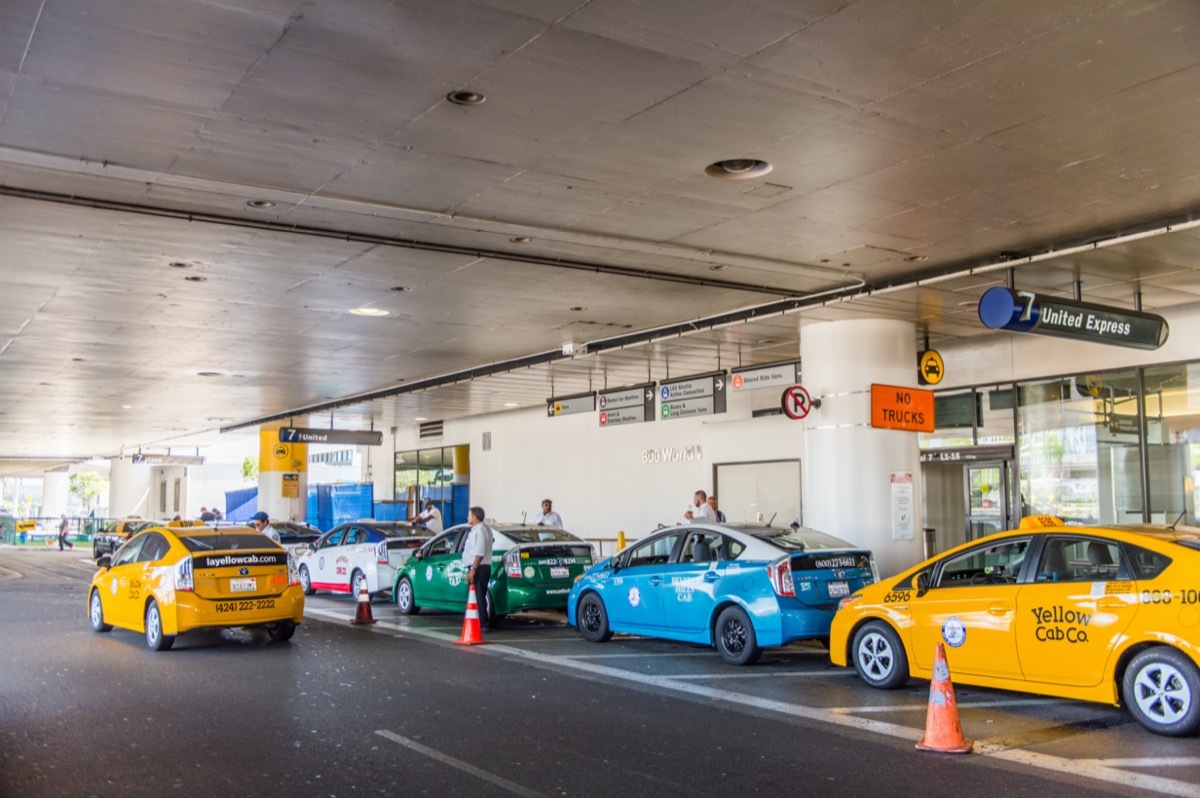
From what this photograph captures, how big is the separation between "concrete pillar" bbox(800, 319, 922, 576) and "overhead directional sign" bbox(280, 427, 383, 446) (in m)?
17.7

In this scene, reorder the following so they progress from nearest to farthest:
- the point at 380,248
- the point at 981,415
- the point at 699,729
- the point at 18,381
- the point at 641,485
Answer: the point at 699,729
the point at 380,248
the point at 981,415
the point at 18,381
the point at 641,485

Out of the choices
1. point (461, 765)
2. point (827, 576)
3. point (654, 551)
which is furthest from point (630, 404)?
point (461, 765)

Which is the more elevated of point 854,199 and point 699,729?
point 854,199

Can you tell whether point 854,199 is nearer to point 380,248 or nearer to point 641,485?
point 380,248

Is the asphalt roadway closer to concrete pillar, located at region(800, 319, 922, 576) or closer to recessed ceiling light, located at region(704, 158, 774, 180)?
concrete pillar, located at region(800, 319, 922, 576)

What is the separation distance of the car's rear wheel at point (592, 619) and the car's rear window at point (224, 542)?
4.17m

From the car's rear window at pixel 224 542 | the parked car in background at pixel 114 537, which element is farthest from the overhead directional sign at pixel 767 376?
the parked car in background at pixel 114 537

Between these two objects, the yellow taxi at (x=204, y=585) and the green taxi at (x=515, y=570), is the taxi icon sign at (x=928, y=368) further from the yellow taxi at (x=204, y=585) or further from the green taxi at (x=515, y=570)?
the yellow taxi at (x=204, y=585)

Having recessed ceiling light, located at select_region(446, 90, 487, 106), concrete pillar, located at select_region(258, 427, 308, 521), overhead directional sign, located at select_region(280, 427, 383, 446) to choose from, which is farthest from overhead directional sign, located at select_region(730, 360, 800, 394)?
concrete pillar, located at select_region(258, 427, 308, 521)

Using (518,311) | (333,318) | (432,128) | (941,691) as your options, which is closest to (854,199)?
(432,128)

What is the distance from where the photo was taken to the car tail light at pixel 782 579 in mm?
11789

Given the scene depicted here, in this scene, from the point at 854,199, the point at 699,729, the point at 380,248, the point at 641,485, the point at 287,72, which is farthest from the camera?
the point at 641,485

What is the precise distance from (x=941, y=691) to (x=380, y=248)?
8140 mm

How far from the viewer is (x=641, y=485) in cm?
2734
